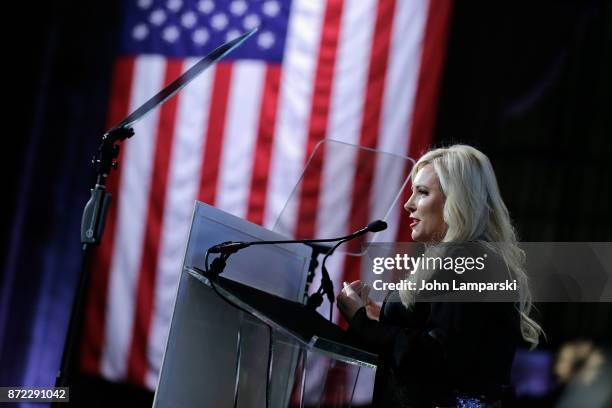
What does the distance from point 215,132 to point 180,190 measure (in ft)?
0.91

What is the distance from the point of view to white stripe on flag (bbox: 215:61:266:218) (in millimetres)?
2906

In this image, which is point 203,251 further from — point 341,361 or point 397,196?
point 397,196

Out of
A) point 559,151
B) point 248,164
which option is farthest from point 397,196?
point 559,151

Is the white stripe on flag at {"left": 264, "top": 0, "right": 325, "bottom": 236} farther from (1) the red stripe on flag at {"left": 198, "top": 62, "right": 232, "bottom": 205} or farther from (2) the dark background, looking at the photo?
(2) the dark background

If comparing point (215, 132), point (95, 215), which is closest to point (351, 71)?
point (215, 132)

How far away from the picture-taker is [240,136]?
2.94 m

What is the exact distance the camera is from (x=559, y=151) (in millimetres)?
3391

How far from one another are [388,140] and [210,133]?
73 cm

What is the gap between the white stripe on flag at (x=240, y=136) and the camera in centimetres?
291

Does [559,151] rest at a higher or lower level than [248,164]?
higher

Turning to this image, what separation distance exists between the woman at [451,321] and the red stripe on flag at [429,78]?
4.04 feet

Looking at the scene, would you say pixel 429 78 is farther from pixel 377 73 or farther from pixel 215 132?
pixel 215 132

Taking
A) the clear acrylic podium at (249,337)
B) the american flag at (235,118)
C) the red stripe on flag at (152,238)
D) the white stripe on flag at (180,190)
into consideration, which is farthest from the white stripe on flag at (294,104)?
the clear acrylic podium at (249,337)

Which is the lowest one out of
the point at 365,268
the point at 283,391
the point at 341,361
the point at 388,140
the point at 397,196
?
the point at 283,391
